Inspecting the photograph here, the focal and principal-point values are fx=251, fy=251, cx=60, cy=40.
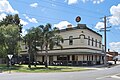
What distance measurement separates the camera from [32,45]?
49.9m

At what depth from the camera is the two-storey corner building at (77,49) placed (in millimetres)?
57719

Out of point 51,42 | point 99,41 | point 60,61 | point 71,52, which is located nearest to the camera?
point 51,42

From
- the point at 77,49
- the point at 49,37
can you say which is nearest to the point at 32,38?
the point at 49,37

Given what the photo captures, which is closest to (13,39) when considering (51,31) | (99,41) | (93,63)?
(51,31)

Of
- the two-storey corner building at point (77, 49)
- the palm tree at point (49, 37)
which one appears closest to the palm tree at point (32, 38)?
the palm tree at point (49, 37)

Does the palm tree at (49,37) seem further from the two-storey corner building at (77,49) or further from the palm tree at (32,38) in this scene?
the two-storey corner building at (77,49)

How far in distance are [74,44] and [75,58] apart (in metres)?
3.28

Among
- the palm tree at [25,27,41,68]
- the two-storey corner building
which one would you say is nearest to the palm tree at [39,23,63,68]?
the palm tree at [25,27,41,68]

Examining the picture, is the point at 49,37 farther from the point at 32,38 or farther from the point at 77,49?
the point at 77,49

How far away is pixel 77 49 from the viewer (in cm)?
5791

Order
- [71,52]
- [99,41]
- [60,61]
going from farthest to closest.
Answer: [99,41] → [60,61] → [71,52]

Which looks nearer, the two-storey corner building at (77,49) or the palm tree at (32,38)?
the palm tree at (32,38)

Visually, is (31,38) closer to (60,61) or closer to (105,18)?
(60,61)

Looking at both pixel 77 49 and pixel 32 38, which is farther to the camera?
pixel 77 49
